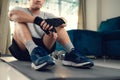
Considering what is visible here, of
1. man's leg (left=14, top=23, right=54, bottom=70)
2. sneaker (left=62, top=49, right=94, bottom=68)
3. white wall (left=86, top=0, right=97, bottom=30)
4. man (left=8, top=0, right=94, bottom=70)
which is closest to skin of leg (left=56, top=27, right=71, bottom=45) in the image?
man (left=8, top=0, right=94, bottom=70)

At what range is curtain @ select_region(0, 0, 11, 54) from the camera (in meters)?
4.32

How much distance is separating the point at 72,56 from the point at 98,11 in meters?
3.67

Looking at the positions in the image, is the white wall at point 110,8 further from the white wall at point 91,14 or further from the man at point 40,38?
the man at point 40,38

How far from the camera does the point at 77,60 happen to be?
5.19 ft

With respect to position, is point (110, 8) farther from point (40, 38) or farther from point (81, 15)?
point (40, 38)

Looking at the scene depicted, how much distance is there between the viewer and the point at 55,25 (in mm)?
1687

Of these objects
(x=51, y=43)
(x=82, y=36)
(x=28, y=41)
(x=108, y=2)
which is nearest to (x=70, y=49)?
(x=51, y=43)

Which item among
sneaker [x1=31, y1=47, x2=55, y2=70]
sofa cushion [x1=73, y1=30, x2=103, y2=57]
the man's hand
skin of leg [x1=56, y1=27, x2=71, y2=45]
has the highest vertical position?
the man's hand

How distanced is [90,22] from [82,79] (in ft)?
13.8

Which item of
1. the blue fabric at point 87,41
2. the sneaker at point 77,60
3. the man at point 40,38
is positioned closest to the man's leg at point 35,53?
the man at point 40,38

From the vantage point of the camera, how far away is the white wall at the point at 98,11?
4777mm

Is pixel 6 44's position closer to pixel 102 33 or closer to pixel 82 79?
pixel 102 33

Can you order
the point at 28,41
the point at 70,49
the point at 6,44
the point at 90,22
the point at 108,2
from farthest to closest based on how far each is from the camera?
the point at 90,22 → the point at 108,2 → the point at 6,44 → the point at 70,49 → the point at 28,41

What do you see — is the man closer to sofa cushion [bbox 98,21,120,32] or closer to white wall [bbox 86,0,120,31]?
sofa cushion [bbox 98,21,120,32]
